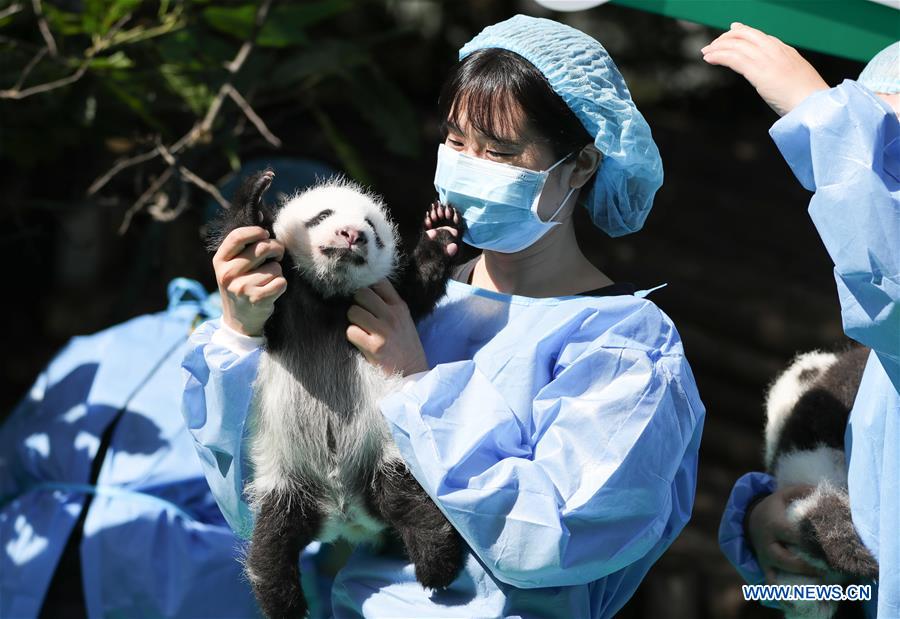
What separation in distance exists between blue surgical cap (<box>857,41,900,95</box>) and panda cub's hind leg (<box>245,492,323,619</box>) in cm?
137

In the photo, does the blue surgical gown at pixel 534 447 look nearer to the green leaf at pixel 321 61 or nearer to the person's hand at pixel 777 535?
the person's hand at pixel 777 535

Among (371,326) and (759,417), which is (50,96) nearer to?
(371,326)

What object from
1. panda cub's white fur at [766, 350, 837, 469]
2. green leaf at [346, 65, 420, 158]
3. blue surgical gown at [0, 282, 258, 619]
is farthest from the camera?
green leaf at [346, 65, 420, 158]

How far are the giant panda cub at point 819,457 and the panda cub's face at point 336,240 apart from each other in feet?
3.16

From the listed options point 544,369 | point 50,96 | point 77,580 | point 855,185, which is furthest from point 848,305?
point 50,96

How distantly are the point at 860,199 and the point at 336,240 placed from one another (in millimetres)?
968

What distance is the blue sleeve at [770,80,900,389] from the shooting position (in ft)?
5.66

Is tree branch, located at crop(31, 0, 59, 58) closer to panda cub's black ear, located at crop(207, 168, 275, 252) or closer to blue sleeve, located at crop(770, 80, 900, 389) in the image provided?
panda cub's black ear, located at crop(207, 168, 275, 252)

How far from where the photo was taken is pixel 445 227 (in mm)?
2232

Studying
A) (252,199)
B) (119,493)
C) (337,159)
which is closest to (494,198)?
(252,199)

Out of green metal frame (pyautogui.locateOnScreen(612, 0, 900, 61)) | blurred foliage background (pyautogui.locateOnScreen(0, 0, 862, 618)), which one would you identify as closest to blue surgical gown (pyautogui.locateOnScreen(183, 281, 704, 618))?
green metal frame (pyautogui.locateOnScreen(612, 0, 900, 61))

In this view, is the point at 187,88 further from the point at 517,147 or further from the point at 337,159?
the point at 517,147

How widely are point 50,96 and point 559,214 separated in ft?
6.75

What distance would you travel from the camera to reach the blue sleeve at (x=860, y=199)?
172 cm
